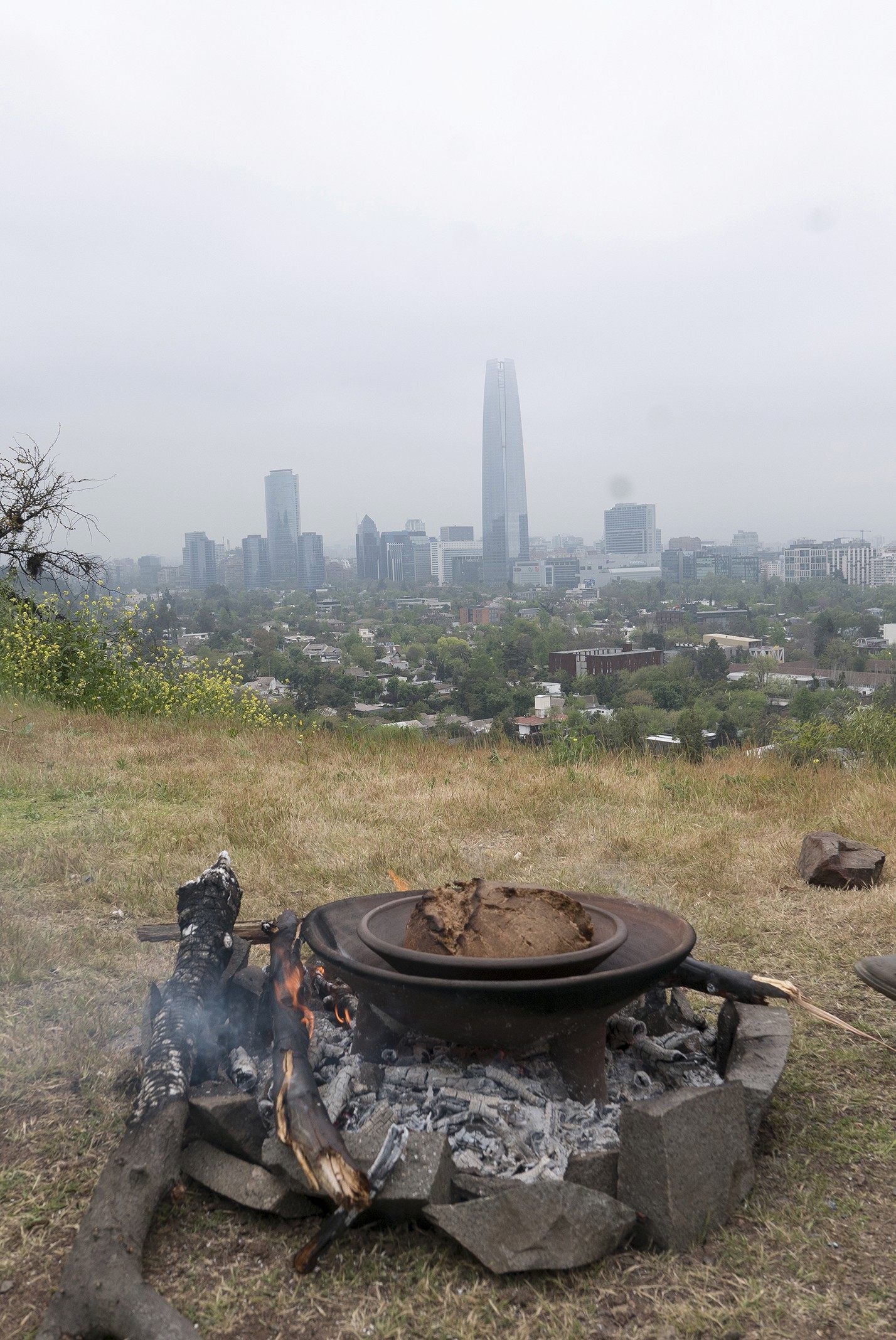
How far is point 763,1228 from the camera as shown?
1954 millimetres

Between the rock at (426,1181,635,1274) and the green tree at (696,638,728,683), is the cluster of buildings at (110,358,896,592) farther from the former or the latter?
the rock at (426,1181,635,1274)

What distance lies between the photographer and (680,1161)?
191cm

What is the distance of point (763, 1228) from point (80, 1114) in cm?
181

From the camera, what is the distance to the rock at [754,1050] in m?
2.22

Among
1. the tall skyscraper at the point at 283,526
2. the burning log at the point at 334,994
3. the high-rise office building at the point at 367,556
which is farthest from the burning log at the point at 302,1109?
the high-rise office building at the point at 367,556

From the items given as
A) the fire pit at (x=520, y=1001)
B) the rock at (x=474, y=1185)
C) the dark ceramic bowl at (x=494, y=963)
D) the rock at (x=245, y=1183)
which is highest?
the dark ceramic bowl at (x=494, y=963)

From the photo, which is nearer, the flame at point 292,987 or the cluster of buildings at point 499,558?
the flame at point 292,987

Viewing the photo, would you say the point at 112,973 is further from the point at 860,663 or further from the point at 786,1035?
the point at 860,663

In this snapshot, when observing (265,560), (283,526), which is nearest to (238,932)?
(265,560)

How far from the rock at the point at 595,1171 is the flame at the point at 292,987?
0.84 meters

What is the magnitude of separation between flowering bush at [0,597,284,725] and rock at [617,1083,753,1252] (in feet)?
26.4

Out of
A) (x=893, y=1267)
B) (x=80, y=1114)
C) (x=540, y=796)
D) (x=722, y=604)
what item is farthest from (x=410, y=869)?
(x=722, y=604)

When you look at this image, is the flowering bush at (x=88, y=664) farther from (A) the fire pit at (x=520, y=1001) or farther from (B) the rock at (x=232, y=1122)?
(B) the rock at (x=232, y=1122)

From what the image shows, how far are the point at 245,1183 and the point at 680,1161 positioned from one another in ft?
3.29
